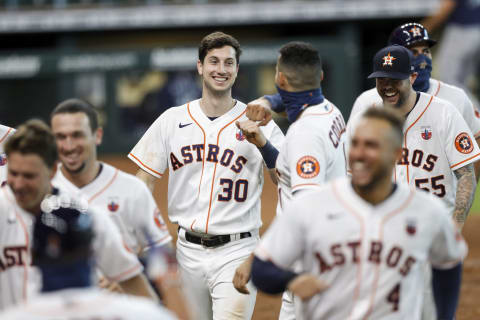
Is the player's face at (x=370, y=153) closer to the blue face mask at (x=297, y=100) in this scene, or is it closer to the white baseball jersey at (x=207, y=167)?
the blue face mask at (x=297, y=100)

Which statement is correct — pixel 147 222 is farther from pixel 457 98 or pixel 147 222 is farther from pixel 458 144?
pixel 457 98

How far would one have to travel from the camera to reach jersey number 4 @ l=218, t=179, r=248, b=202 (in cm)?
556

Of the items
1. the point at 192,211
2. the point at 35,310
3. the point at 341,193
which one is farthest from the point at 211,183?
the point at 35,310

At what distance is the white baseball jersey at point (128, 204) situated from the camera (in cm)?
435

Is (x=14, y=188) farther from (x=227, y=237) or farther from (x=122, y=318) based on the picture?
(x=227, y=237)

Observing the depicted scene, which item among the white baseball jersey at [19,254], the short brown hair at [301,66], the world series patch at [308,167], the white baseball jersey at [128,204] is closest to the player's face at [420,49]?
the short brown hair at [301,66]

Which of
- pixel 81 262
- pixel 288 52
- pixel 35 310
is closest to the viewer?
pixel 35 310

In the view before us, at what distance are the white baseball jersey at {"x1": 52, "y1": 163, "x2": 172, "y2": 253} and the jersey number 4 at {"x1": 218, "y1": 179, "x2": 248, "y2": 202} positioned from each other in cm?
117

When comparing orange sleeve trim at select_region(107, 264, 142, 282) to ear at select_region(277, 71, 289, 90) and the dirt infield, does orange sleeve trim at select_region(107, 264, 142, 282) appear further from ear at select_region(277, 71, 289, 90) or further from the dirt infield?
the dirt infield

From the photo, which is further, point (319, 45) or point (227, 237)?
point (319, 45)

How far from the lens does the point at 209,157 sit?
18.4 ft

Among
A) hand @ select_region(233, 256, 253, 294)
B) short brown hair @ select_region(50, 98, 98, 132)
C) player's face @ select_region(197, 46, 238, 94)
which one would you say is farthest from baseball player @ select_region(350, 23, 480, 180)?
short brown hair @ select_region(50, 98, 98, 132)

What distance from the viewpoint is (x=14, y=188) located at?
3596 millimetres

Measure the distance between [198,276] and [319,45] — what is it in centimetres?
1648
